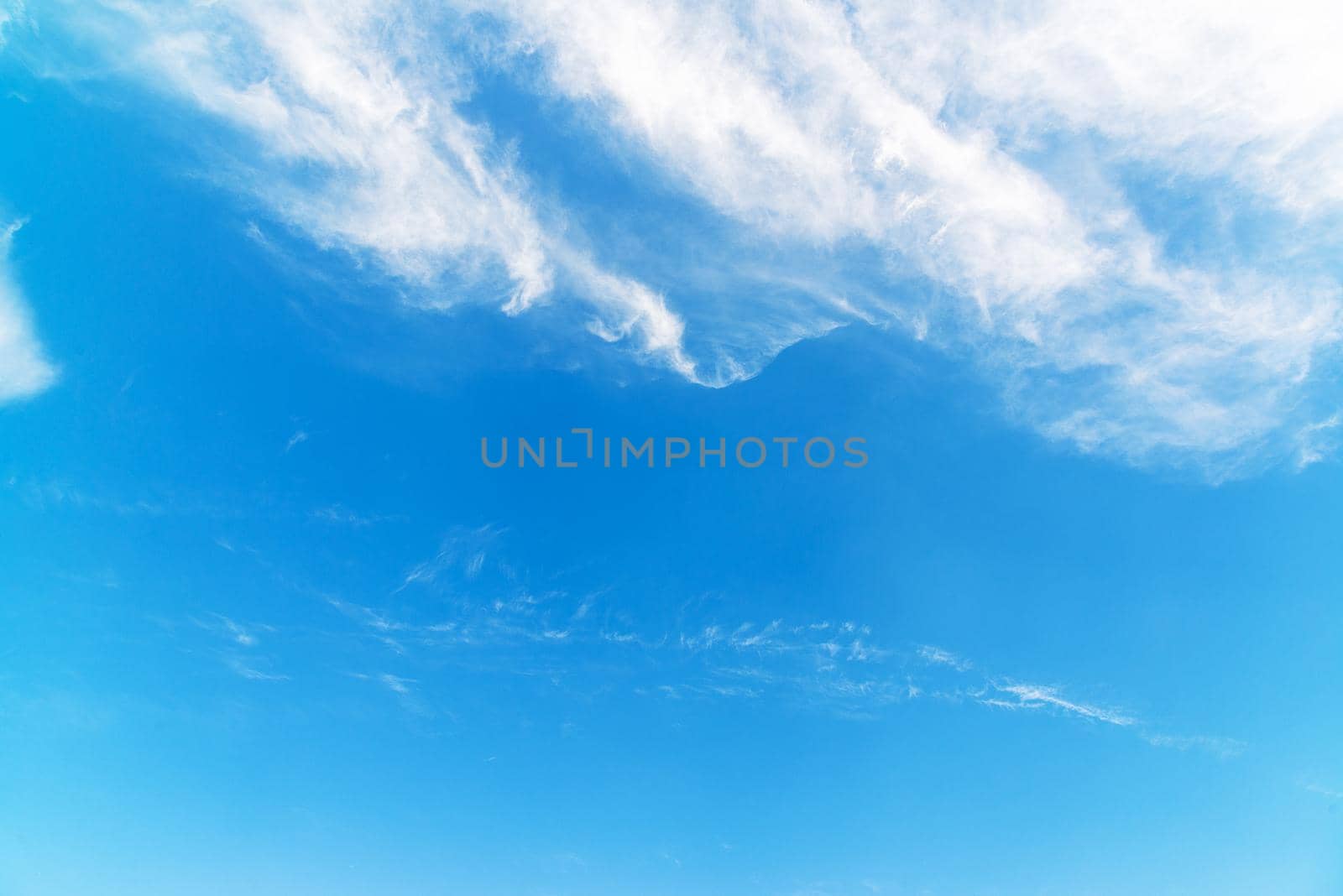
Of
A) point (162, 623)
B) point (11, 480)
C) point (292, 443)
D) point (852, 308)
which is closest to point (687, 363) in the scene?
point (852, 308)

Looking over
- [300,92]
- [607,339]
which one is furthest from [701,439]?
[300,92]

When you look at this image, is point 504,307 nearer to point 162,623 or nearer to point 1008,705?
point 162,623

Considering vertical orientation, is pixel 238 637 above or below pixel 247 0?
below

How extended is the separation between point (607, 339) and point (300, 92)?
2572 centimetres

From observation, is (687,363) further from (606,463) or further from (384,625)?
(384,625)

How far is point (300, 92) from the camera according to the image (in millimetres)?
42875

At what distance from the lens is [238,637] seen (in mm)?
46688

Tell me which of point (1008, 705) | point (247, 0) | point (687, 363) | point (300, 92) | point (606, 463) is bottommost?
point (1008, 705)

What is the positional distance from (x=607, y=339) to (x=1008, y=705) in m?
38.4

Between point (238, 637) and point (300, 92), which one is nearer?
point (300, 92)

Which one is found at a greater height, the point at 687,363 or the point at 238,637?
the point at 687,363

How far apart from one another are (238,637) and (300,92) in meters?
37.9

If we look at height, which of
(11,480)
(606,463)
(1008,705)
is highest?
(606,463)

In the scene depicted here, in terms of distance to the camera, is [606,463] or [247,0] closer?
[247,0]
